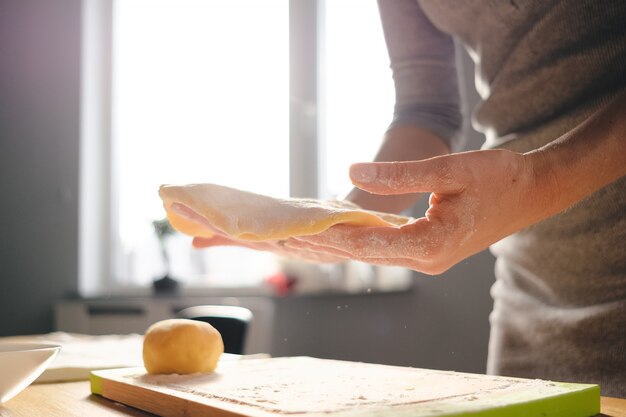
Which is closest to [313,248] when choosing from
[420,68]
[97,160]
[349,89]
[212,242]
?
[212,242]

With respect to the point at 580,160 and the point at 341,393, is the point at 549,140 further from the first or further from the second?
the point at 341,393

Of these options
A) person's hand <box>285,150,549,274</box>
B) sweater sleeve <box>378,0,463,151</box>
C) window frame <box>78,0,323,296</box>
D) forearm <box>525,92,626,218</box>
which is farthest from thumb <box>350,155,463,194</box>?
window frame <box>78,0,323,296</box>

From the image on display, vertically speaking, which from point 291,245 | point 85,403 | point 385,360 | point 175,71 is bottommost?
point 385,360

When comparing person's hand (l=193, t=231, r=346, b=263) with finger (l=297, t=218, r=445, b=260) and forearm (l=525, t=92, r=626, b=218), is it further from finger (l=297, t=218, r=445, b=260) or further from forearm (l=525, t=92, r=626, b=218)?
forearm (l=525, t=92, r=626, b=218)

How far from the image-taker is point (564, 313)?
1071 millimetres

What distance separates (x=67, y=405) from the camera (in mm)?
791

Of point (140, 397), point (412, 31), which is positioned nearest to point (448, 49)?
point (412, 31)

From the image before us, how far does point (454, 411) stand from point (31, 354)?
1.47ft

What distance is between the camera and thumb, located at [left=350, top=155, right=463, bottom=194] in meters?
0.74

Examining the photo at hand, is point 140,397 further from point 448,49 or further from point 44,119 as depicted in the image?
point 44,119

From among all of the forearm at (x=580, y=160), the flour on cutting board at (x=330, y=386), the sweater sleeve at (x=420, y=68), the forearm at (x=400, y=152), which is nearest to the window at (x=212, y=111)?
the sweater sleeve at (x=420, y=68)

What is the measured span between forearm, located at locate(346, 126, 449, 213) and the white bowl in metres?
0.60

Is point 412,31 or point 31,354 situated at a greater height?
point 412,31

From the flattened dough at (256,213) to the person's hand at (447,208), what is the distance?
22 mm
